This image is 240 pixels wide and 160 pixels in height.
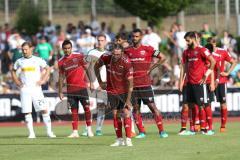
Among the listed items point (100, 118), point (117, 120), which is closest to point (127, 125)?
point (117, 120)

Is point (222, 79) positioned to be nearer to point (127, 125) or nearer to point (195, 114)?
point (195, 114)

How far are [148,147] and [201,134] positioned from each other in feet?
10.8

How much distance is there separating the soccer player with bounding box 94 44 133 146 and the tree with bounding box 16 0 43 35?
68.0ft

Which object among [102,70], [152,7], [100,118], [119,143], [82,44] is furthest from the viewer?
[152,7]

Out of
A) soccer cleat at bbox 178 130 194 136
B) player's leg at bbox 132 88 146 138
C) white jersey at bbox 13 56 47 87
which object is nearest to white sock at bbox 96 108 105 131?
player's leg at bbox 132 88 146 138

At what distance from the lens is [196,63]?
1998cm

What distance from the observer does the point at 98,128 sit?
69.3 feet

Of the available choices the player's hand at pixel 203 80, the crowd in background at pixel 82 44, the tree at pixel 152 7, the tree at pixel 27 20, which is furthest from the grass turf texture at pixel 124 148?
the tree at pixel 27 20

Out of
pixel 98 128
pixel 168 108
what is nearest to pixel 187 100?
pixel 98 128

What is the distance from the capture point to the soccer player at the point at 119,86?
17266mm

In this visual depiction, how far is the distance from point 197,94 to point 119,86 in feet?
10.1

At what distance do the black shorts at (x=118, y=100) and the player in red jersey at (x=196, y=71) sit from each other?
2.84 m

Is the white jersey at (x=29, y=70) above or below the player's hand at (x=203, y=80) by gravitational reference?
above

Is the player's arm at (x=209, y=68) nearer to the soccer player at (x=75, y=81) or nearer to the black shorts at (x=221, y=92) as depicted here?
the black shorts at (x=221, y=92)
